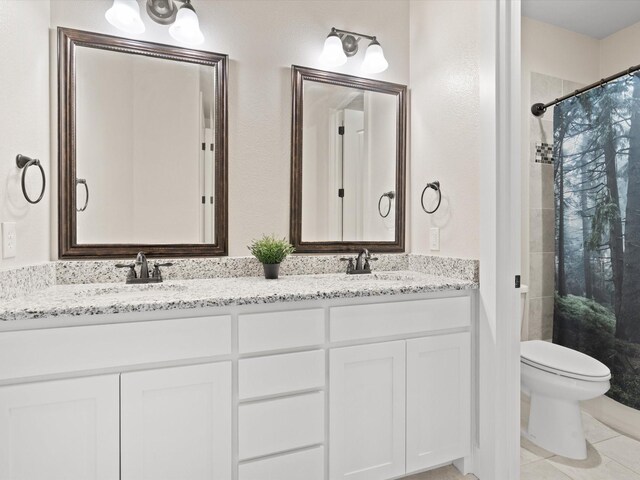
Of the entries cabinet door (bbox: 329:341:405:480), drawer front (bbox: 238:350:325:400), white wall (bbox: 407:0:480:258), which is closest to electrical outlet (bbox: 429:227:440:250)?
white wall (bbox: 407:0:480:258)

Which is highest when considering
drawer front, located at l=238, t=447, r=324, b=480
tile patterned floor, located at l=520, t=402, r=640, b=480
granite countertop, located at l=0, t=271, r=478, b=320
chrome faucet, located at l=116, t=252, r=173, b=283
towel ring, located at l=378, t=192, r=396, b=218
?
towel ring, located at l=378, t=192, r=396, b=218

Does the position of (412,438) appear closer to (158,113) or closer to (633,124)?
(158,113)

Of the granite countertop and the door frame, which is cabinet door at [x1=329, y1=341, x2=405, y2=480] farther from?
the door frame

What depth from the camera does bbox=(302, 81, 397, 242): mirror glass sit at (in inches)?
78.6

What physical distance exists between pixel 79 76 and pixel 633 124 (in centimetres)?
288

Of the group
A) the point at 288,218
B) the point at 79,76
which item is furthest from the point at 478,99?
the point at 79,76

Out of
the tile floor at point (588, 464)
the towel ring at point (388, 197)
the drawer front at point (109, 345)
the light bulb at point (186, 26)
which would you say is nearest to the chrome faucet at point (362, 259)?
the towel ring at point (388, 197)

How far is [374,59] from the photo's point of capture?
2.01 m

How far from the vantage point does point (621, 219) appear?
2221mm

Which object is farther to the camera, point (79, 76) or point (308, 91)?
point (308, 91)

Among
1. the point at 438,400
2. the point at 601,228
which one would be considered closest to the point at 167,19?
the point at 438,400

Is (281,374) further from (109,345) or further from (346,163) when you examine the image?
(346,163)

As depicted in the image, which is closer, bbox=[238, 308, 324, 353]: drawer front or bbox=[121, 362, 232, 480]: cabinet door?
bbox=[121, 362, 232, 480]: cabinet door

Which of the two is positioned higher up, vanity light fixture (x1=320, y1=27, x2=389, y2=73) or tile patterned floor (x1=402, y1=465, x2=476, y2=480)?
vanity light fixture (x1=320, y1=27, x2=389, y2=73)
